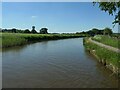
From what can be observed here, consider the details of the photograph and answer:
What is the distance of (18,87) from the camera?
1079 cm

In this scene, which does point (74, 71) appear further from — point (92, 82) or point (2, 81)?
point (2, 81)

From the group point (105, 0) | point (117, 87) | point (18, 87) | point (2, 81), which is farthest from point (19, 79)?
point (105, 0)

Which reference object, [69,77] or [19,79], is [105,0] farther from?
[19,79]

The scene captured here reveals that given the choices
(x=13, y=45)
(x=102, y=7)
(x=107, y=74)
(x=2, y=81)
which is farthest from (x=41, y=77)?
(x=13, y=45)

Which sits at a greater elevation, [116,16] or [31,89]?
[116,16]

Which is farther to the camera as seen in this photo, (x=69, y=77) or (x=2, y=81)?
(x=69, y=77)

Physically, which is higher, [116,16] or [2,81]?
[116,16]

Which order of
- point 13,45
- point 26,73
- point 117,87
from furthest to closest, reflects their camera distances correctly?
point 13,45 < point 26,73 < point 117,87

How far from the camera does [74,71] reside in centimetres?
1504

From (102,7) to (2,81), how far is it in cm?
622

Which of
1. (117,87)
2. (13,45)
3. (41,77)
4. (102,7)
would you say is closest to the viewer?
(102,7)

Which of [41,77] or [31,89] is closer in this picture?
[31,89]

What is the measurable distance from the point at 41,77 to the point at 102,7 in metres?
5.32

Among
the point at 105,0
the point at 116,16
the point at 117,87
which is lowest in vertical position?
the point at 117,87
